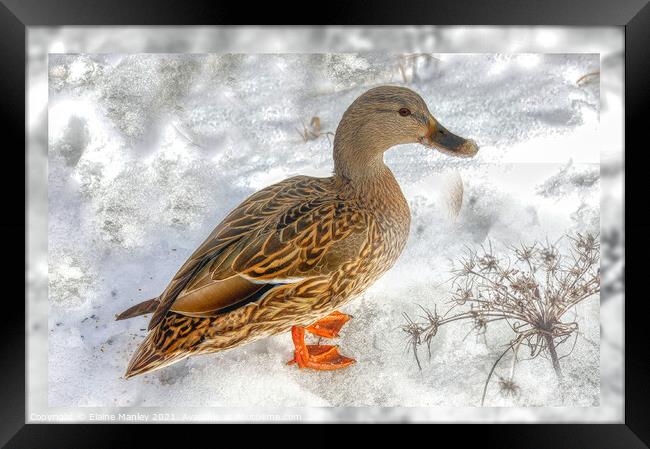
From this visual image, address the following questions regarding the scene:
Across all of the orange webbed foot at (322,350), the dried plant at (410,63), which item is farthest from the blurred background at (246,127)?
the orange webbed foot at (322,350)

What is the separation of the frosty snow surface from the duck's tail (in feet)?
0.09

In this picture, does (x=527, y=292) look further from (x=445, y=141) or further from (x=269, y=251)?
(x=269, y=251)

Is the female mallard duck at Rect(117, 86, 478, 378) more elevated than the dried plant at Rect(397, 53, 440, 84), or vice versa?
the dried plant at Rect(397, 53, 440, 84)

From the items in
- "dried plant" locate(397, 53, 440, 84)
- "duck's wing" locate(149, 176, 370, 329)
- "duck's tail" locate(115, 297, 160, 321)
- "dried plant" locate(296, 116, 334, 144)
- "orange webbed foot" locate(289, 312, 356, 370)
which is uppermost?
"dried plant" locate(397, 53, 440, 84)

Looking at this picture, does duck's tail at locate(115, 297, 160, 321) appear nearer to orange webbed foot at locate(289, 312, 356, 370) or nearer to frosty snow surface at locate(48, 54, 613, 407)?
frosty snow surface at locate(48, 54, 613, 407)

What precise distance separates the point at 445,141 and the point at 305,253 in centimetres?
72

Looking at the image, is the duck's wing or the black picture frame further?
the black picture frame

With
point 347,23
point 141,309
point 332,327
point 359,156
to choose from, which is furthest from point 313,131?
point 141,309

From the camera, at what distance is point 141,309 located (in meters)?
1.84

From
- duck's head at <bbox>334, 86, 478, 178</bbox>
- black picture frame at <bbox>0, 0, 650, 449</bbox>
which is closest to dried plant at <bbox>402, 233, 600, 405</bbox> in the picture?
black picture frame at <bbox>0, 0, 650, 449</bbox>

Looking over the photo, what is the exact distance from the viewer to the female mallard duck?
5.40ft

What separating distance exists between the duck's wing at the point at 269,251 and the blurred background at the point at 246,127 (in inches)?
6.4

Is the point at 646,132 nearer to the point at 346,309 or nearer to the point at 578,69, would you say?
the point at 578,69

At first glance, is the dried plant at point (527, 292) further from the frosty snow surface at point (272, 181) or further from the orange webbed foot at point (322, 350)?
the orange webbed foot at point (322, 350)
